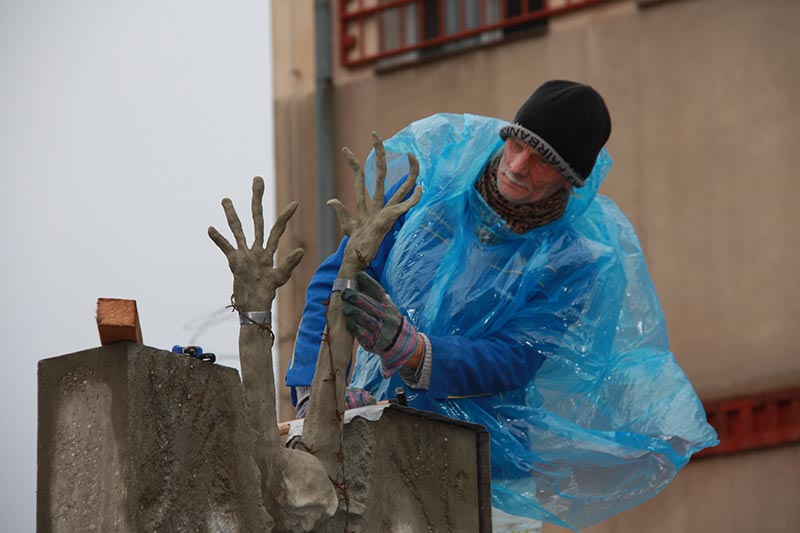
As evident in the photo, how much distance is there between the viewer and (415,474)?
2898 millimetres

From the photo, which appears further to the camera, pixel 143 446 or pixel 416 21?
pixel 416 21

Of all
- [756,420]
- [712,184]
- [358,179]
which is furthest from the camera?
[712,184]

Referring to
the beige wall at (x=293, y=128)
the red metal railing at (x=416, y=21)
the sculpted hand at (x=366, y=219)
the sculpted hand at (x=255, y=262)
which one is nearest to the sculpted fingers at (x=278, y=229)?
the sculpted hand at (x=255, y=262)

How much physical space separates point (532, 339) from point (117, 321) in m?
1.24

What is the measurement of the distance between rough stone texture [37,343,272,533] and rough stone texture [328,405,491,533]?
326 millimetres

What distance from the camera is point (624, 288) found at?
136 inches

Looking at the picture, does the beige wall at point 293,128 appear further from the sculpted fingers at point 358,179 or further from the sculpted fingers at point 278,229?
the sculpted fingers at point 278,229

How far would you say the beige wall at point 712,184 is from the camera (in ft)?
18.2

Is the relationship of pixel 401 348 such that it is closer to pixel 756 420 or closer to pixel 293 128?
pixel 756 420

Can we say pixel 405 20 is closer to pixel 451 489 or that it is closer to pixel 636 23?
pixel 636 23

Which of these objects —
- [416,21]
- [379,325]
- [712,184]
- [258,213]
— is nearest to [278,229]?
[258,213]

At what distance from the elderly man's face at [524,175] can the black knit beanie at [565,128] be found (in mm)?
20

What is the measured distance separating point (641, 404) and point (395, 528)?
852 millimetres

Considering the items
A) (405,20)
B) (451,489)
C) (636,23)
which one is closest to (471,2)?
(405,20)
